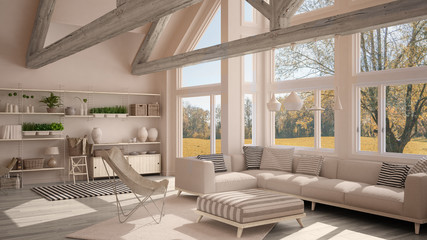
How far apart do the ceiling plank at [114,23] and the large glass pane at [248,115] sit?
3594 mm

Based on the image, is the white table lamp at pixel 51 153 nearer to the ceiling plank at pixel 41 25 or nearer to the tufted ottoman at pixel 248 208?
the ceiling plank at pixel 41 25

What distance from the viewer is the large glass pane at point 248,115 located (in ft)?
29.7

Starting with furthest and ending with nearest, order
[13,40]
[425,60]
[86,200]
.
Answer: [13,40] < [86,200] < [425,60]

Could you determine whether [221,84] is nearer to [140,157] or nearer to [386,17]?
[140,157]

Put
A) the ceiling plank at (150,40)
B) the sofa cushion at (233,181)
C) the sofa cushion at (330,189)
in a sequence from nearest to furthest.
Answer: the sofa cushion at (330,189), the sofa cushion at (233,181), the ceiling plank at (150,40)

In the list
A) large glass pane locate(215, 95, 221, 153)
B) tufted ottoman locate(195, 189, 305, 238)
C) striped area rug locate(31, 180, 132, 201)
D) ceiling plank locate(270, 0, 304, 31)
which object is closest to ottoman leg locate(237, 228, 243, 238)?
tufted ottoman locate(195, 189, 305, 238)

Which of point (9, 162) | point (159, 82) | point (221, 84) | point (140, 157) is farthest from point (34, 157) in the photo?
point (221, 84)

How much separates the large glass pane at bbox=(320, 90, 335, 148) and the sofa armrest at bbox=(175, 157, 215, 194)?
2451 millimetres

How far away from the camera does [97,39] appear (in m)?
6.73

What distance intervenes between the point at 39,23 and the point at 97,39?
2.60 meters

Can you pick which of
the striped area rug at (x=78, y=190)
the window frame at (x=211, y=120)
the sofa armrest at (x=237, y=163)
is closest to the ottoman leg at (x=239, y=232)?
the sofa armrest at (x=237, y=163)

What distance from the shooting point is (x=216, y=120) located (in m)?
9.38

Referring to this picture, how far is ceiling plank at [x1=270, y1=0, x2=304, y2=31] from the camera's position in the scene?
5430mm

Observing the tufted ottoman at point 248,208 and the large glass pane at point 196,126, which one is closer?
the tufted ottoman at point 248,208
